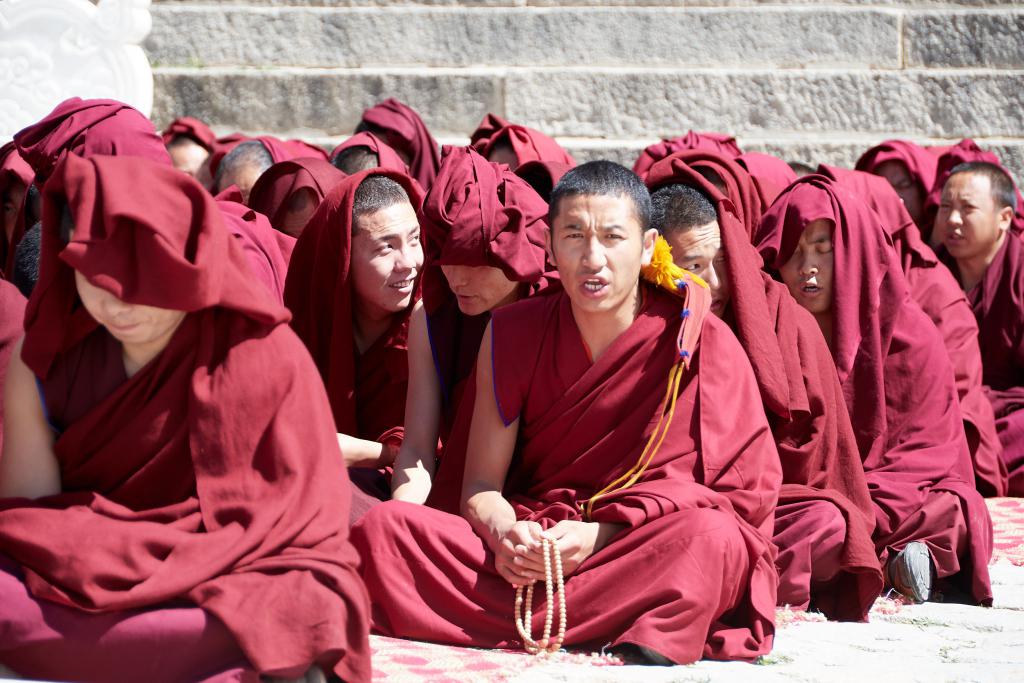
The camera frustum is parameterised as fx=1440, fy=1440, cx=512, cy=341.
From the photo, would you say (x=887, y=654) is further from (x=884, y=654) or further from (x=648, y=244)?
(x=648, y=244)

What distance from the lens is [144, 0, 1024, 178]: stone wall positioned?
839cm

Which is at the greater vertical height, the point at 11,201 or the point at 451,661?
the point at 11,201

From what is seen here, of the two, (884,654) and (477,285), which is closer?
(884,654)

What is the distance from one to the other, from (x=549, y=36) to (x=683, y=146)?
4.88ft

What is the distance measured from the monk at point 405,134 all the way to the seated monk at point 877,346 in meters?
3.00

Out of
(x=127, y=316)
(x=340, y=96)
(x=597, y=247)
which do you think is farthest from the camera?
(x=340, y=96)

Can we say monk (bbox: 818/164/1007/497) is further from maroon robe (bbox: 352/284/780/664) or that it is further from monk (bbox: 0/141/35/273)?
monk (bbox: 0/141/35/273)

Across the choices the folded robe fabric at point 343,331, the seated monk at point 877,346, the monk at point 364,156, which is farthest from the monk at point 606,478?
the monk at point 364,156

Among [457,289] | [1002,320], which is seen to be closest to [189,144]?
[457,289]

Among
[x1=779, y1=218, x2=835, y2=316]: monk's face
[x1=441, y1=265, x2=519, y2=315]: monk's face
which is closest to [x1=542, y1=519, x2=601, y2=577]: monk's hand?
[x1=441, y1=265, x2=519, y2=315]: monk's face

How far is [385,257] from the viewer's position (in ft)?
16.3

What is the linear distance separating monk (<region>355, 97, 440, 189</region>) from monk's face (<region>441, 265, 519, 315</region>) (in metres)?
3.14

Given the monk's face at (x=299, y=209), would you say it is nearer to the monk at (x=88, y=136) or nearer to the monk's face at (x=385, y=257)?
the monk at (x=88, y=136)

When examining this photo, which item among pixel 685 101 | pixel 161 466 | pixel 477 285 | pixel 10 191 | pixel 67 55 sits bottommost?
pixel 161 466
